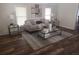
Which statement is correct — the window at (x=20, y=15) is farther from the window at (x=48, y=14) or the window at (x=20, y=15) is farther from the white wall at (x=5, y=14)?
the window at (x=48, y=14)

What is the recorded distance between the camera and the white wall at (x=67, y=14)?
6.17ft

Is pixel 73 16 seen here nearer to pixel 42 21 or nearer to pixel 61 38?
pixel 61 38

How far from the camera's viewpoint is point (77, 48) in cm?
200

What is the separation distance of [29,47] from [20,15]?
26.0 inches

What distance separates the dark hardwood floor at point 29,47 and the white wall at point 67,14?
8.2 inches

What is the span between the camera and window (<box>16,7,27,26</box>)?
1834mm

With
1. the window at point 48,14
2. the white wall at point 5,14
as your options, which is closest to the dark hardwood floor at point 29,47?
the white wall at point 5,14

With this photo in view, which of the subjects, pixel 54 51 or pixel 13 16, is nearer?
pixel 13 16

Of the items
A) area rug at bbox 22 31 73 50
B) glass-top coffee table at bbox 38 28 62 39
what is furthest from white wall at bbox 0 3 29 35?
glass-top coffee table at bbox 38 28 62 39

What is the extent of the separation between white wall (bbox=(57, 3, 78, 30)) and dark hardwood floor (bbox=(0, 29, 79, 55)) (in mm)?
209

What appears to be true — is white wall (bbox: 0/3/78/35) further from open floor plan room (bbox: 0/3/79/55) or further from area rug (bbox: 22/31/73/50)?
area rug (bbox: 22/31/73/50)

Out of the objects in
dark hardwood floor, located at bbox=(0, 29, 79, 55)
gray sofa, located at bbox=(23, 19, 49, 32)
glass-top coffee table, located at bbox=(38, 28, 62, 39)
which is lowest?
dark hardwood floor, located at bbox=(0, 29, 79, 55)
